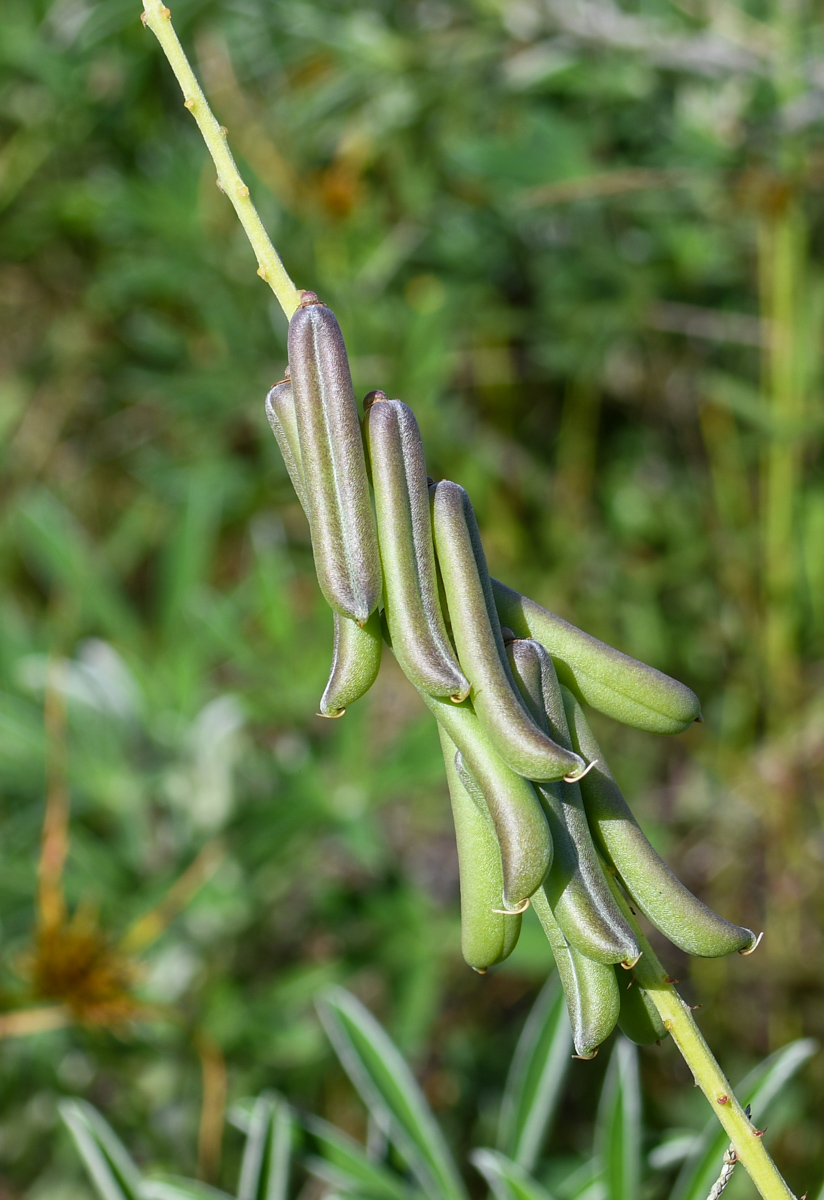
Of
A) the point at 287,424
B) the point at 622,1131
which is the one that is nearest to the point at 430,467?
the point at 622,1131

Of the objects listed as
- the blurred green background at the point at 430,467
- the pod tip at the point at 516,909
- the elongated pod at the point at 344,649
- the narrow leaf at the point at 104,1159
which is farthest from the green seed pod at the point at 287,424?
the blurred green background at the point at 430,467

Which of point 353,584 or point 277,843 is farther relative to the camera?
point 277,843

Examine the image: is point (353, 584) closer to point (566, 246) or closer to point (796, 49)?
point (796, 49)

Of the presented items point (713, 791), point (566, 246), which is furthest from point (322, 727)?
point (566, 246)

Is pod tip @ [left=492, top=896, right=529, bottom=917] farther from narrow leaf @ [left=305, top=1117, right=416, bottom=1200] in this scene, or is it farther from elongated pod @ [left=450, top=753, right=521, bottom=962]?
narrow leaf @ [left=305, top=1117, right=416, bottom=1200]

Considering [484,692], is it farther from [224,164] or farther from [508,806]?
[224,164]

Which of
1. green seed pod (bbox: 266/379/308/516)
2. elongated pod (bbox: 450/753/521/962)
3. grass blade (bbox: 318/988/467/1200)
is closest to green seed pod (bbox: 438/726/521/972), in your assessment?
elongated pod (bbox: 450/753/521/962)
